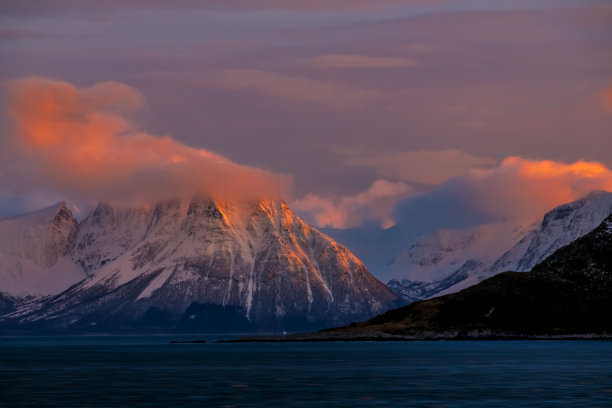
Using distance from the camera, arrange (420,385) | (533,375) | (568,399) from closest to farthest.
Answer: (568,399) → (420,385) → (533,375)

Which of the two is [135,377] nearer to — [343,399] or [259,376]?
[259,376]

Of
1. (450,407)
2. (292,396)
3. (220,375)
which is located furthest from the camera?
(220,375)

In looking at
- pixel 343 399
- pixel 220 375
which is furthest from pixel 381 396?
pixel 220 375

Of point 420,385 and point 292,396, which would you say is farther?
point 420,385

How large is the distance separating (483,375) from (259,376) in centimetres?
3682

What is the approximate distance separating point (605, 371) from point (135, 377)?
77.7 meters

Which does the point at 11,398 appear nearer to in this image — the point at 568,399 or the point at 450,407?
→ the point at 450,407

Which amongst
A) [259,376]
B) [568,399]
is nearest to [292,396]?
[568,399]

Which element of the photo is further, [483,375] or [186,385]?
[483,375]

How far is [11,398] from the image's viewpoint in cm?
13888

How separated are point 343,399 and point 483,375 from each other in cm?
5156

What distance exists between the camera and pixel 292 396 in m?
140

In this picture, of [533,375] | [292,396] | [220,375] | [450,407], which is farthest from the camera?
[220,375]

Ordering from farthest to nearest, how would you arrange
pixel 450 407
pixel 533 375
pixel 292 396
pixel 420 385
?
pixel 533 375 → pixel 420 385 → pixel 292 396 → pixel 450 407
